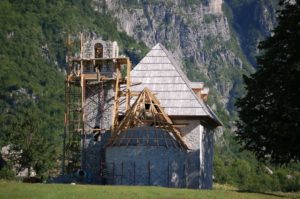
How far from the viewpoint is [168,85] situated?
165ft

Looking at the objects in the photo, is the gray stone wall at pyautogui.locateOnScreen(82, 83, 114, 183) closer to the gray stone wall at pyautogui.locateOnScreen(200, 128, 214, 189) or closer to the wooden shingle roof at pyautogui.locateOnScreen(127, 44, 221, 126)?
the wooden shingle roof at pyautogui.locateOnScreen(127, 44, 221, 126)

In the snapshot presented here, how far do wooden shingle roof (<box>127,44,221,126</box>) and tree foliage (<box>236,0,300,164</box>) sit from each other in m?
11.7

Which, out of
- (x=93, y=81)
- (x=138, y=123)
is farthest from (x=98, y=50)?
(x=138, y=123)

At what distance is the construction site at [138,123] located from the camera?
44719 mm

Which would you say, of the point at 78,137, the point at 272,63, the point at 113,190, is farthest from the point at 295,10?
the point at 78,137

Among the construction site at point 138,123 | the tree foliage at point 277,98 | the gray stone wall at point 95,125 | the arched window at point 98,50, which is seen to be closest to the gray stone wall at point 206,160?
the construction site at point 138,123

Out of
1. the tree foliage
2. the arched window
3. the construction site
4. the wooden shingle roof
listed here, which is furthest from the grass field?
the arched window

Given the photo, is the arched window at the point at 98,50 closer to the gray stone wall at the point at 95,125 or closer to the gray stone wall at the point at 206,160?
the gray stone wall at the point at 95,125

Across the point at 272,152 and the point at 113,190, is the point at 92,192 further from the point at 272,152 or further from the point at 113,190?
the point at 272,152

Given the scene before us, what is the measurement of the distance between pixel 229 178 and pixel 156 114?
85.3 metres

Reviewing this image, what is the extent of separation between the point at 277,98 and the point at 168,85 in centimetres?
1666

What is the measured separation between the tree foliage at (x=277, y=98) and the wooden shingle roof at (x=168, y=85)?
11704mm

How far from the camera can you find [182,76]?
50625mm

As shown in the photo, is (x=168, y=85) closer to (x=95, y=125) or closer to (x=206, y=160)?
(x=95, y=125)
